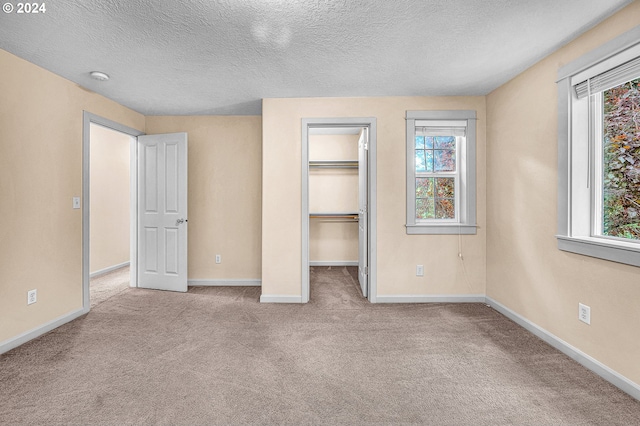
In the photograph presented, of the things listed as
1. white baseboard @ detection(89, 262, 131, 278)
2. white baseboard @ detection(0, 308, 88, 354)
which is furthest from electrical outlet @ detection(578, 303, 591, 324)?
white baseboard @ detection(89, 262, 131, 278)

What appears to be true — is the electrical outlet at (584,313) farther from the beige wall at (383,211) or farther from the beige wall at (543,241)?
the beige wall at (383,211)

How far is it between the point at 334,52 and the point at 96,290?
417cm

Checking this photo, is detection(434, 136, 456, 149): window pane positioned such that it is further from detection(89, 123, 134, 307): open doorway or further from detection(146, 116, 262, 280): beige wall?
detection(89, 123, 134, 307): open doorway

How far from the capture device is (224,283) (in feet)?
13.9

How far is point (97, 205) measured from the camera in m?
4.79

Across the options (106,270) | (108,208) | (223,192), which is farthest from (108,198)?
(223,192)

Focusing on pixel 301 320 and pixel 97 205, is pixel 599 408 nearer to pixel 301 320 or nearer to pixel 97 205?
pixel 301 320

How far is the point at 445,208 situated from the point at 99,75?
3.87 metres

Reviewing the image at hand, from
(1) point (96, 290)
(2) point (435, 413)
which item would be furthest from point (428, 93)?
(1) point (96, 290)

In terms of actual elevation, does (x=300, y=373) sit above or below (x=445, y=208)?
below

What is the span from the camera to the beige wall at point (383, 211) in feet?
11.2

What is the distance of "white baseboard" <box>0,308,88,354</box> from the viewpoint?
2.35 metres

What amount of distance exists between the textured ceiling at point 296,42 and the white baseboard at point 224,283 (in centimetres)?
250

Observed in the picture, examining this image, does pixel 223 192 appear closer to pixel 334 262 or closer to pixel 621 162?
pixel 334 262
